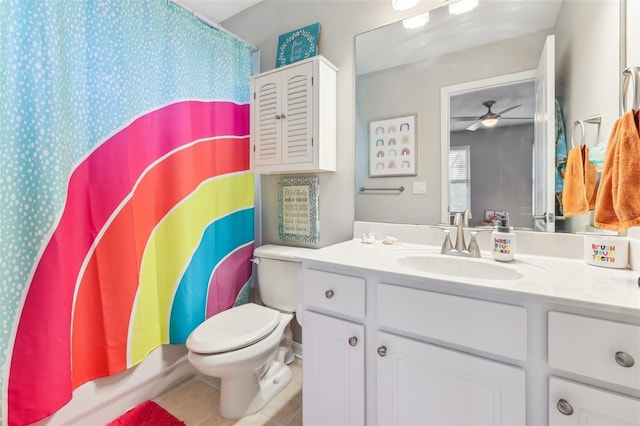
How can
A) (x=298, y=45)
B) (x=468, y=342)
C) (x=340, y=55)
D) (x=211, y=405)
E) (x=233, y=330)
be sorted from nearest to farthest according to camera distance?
(x=468, y=342), (x=233, y=330), (x=211, y=405), (x=340, y=55), (x=298, y=45)

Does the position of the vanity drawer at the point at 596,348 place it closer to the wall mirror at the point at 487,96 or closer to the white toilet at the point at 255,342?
the wall mirror at the point at 487,96

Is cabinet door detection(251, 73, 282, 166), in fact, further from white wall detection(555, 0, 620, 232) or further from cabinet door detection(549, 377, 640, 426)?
cabinet door detection(549, 377, 640, 426)

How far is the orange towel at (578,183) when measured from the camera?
3.32ft

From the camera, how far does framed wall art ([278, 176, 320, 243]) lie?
5.83ft

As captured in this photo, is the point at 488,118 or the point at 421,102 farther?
the point at 421,102

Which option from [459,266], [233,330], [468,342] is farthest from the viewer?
[233,330]

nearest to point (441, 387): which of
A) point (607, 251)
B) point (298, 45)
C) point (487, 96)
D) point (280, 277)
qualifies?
point (607, 251)

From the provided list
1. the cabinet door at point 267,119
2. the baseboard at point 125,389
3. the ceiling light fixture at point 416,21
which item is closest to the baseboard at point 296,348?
the baseboard at point 125,389

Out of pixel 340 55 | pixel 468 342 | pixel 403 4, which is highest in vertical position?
pixel 403 4

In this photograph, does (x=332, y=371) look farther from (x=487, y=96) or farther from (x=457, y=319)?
(x=487, y=96)

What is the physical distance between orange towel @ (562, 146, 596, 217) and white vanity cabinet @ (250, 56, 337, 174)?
104cm

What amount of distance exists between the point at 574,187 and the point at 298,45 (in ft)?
5.21

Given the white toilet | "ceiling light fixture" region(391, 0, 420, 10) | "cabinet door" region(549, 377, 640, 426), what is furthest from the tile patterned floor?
"ceiling light fixture" region(391, 0, 420, 10)

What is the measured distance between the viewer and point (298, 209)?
6.04 ft
